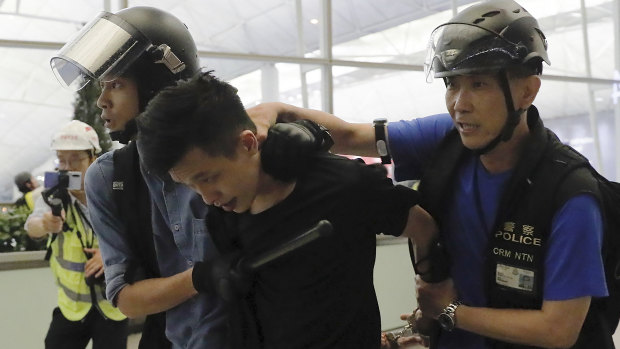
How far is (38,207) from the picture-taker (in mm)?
2762

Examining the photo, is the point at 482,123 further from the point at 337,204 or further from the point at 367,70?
the point at 367,70

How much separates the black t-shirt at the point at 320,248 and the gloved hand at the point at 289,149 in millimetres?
33

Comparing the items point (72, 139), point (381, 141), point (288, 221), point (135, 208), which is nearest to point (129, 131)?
point (135, 208)

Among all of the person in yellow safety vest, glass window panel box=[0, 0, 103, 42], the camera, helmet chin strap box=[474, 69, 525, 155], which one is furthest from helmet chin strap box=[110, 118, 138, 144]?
glass window panel box=[0, 0, 103, 42]

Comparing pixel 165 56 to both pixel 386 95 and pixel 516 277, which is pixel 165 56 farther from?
pixel 386 95

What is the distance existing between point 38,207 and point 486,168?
7.38 ft

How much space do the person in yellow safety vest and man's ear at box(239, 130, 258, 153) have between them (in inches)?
63.9

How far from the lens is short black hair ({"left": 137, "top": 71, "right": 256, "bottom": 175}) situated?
100cm

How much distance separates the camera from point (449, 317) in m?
1.16

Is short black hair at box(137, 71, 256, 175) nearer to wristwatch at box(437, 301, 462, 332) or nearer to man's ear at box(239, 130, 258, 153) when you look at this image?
man's ear at box(239, 130, 258, 153)

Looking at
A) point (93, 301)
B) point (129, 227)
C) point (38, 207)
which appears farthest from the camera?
point (38, 207)

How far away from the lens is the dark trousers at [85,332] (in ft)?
8.09

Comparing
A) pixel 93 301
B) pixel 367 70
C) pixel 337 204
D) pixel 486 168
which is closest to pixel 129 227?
pixel 337 204

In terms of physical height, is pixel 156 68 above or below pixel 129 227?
above
